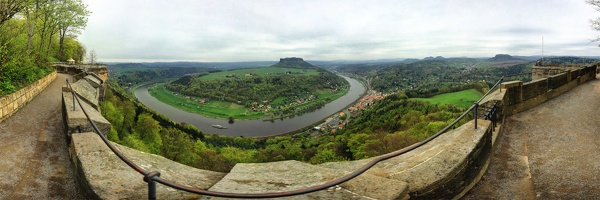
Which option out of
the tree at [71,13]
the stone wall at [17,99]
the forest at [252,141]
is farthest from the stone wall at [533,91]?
the tree at [71,13]

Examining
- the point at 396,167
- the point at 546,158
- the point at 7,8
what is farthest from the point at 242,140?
the point at 396,167

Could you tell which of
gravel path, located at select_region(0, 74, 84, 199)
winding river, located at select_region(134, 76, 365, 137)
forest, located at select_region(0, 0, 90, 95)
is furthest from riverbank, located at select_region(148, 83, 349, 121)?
gravel path, located at select_region(0, 74, 84, 199)

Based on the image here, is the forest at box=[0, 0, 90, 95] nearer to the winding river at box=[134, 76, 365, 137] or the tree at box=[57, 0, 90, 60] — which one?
the tree at box=[57, 0, 90, 60]

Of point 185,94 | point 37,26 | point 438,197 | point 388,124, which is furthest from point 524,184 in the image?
point 185,94

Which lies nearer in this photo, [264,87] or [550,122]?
[550,122]

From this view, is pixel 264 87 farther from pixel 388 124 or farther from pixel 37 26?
pixel 37 26

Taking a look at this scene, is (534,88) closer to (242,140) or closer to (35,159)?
(35,159)
